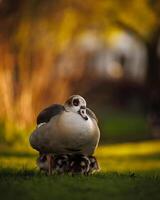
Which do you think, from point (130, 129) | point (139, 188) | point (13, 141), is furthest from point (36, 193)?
point (130, 129)

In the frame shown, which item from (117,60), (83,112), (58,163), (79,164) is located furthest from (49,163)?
(117,60)

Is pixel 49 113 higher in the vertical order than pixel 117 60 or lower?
lower

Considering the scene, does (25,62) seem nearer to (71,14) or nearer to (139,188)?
(71,14)

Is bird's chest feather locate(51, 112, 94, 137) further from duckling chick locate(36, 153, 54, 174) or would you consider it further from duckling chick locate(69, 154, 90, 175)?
duckling chick locate(36, 153, 54, 174)

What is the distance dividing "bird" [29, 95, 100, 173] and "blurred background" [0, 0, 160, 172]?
824 centimetres

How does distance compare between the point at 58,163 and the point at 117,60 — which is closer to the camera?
the point at 58,163

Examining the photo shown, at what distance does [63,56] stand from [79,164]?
15975 mm

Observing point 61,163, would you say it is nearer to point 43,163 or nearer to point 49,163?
point 49,163

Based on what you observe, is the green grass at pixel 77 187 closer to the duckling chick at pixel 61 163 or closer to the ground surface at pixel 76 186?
the ground surface at pixel 76 186

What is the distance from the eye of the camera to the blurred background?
18172 millimetres

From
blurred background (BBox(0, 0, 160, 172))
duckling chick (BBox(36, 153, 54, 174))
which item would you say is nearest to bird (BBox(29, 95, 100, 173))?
duckling chick (BBox(36, 153, 54, 174))

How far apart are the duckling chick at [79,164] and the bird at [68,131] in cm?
7

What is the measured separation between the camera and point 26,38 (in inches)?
773

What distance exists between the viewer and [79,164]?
922 cm
